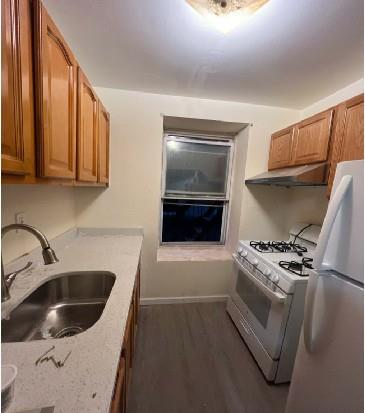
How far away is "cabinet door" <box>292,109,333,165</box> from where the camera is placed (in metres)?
1.51

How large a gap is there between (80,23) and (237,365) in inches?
105

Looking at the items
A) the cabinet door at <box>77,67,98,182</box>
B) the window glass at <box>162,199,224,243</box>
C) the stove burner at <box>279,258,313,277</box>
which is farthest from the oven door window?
the cabinet door at <box>77,67,98,182</box>

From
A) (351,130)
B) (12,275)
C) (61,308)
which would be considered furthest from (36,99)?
(351,130)

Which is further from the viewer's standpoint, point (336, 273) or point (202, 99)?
point (202, 99)

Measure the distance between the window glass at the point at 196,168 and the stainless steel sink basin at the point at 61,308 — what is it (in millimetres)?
1507

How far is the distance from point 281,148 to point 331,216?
1.39m

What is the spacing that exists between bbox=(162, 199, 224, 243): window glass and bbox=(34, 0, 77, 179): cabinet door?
1.62 meters

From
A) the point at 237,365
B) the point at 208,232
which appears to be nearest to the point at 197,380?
the point at 237,365

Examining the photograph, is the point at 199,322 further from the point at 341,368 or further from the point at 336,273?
the point at 336,273

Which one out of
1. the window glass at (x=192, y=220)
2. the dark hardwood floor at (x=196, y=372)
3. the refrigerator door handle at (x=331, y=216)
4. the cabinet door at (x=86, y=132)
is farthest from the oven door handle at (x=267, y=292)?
the cabinet door at (x=86, y=132)

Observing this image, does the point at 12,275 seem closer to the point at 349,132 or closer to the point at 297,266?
the point at 297,266

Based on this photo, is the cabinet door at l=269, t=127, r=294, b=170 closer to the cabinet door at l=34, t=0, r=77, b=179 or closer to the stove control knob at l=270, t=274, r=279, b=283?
the stove control knob at l=270, t=274, r=279, b=283

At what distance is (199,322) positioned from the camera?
2064 mm

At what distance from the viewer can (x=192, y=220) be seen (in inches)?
106
